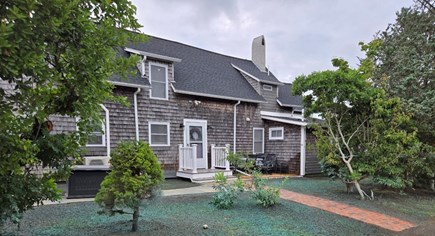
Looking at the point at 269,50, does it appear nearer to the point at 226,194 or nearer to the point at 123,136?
the point at 123,136

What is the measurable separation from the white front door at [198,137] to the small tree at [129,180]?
732 cm

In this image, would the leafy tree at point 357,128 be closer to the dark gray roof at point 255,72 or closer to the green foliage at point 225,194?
the green foliage at point 225,194

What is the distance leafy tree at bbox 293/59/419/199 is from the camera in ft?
24.7

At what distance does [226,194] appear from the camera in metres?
6.20

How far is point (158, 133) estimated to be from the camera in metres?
10.8

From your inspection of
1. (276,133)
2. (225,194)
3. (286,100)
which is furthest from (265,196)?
(286,100)

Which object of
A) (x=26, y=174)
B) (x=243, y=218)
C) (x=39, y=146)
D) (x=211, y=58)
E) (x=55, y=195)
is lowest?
(x=243, y=218)

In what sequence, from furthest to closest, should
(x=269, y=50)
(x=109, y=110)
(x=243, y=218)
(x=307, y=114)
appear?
(x=269, y=50) → (x=109, y=110) → (x=307, y=114) → (x=243, y=218)

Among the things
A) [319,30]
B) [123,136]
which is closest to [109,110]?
[123,136]

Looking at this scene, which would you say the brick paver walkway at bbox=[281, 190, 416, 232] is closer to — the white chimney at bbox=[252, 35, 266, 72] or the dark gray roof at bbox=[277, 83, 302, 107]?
the dark gray roof at bbox=[277, 83, 302, 107]

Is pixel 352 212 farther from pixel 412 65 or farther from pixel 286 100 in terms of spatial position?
pixel 286 100

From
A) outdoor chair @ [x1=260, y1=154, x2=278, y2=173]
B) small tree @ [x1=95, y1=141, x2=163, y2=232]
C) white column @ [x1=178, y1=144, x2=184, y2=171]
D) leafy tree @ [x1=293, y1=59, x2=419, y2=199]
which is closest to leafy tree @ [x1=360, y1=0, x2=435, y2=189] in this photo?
leafy tree @ [x1=293, y1=59, x2=419, y2=199]

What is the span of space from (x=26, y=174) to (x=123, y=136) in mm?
7575

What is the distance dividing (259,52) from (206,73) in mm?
5156
